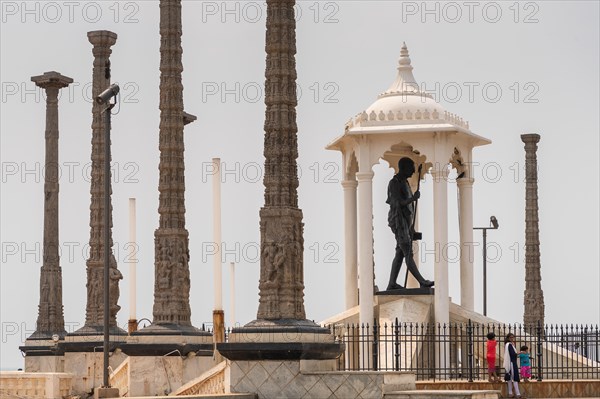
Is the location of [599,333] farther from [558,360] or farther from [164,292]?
[164,292]

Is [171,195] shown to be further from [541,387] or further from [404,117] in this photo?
[541,387]

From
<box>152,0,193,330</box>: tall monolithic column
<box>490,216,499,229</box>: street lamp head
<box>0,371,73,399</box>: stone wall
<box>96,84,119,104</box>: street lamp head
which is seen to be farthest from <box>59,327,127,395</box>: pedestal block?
<box>490,216,499,229</box>: street lamp head

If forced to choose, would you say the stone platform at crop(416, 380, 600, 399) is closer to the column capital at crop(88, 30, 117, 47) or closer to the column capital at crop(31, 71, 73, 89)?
the column capital at crop(88, 30, 117, 47)

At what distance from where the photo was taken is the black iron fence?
3169 cm

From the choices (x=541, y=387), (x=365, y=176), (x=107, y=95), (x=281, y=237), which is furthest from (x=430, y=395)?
(x=365, y=176)

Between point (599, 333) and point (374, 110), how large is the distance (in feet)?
23.2

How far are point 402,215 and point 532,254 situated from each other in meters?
14.7

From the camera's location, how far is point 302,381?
87.8 feet

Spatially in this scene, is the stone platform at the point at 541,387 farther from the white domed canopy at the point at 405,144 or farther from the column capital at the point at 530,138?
the column capital at the point at 530,138

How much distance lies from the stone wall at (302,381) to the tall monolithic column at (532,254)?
25010 mm

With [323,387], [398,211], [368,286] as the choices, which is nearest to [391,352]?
[368,286]

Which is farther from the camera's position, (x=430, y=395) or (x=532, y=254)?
(x=532, y=254)

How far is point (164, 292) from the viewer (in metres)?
34.8

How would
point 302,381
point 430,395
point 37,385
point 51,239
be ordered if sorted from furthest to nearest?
point 51,239 → point 37,385 → point 302,381 → point 430,395
